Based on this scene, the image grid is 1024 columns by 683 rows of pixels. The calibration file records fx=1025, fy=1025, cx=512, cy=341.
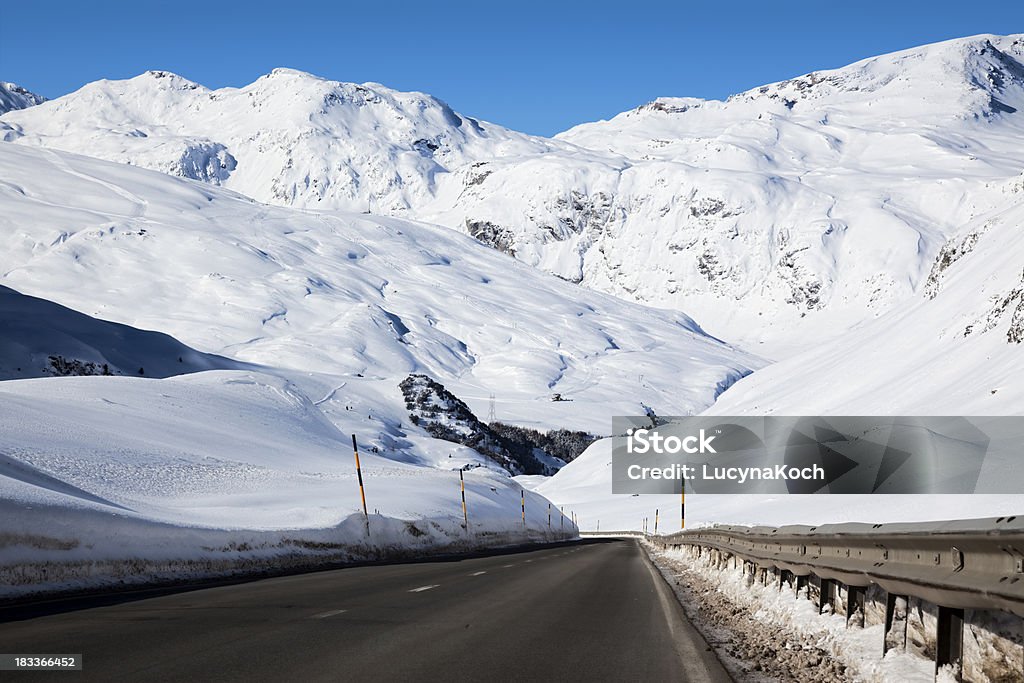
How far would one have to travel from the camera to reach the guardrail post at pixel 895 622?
7984mm

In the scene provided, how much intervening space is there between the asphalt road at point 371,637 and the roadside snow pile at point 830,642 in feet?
1.65

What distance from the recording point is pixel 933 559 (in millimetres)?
6672

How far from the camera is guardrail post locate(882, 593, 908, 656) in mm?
7984

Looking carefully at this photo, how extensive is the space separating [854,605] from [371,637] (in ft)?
15.2

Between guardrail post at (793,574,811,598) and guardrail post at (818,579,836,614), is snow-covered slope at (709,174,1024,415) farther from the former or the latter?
guardrail post at (818,579,836,614)

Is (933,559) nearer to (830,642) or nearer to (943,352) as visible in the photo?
(830,642)

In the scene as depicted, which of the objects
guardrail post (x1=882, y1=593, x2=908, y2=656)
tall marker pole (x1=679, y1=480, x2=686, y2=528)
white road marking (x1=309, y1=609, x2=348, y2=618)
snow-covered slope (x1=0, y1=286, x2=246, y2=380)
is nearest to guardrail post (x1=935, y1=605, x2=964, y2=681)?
guardrail post (x1=882, y1=593, x2=908, y2=656)

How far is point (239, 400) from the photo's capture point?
285ft

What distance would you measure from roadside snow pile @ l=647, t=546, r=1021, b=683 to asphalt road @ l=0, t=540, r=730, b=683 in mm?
502

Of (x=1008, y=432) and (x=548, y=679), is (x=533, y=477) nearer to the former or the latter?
(x=1008, y=432)

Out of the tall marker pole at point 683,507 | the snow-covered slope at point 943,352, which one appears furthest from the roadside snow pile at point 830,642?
the snow-covered slope at point 943,352

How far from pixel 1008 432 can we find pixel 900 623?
51.1 metres

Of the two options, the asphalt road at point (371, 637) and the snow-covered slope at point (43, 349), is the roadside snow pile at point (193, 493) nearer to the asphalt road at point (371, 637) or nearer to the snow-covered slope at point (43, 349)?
the asphalt road at point (371, 637)

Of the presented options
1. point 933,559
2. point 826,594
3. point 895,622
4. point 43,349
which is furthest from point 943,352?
point 43,349
